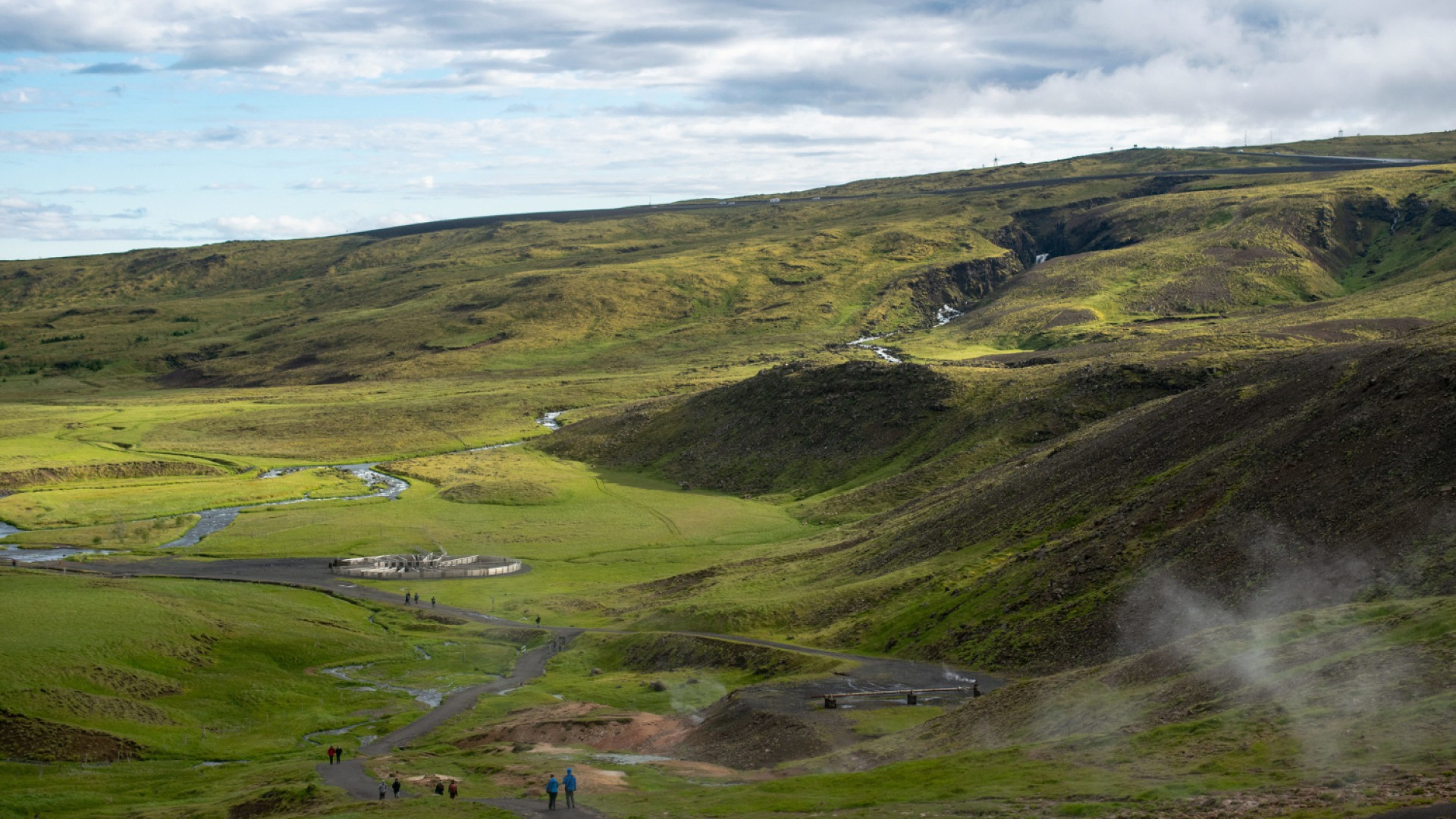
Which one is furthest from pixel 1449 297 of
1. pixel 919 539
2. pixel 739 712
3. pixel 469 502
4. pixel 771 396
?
pixel 739 712

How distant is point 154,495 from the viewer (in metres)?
164

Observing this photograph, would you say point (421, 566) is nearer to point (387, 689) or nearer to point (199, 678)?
point (387, 689)

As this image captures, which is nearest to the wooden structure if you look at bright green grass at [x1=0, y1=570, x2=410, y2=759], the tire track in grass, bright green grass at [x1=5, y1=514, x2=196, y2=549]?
bright green grass at [x1=0, y1=570, x2=410, y2=759]

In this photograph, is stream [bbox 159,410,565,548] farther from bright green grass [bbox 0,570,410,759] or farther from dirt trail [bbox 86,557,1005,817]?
dirt trail [bbox 86,557,1005,817]

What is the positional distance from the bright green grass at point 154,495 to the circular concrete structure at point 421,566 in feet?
139

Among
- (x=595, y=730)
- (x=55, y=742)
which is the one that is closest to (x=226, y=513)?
(x=55, y=742)

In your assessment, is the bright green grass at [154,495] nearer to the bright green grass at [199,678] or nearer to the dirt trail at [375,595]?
the dirt trail at [375,595]

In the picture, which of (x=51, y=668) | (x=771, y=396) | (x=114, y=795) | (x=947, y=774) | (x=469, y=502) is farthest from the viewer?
(x=771, y=396)

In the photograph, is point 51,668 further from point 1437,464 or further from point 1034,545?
point 1437,464

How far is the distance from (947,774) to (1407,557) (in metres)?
27.8

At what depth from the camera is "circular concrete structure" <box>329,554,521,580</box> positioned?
121688 mm

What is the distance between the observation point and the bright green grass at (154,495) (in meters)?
150

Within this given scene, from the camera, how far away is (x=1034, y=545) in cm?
8431

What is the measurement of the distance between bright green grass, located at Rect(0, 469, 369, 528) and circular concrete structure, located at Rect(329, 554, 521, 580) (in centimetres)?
4226
